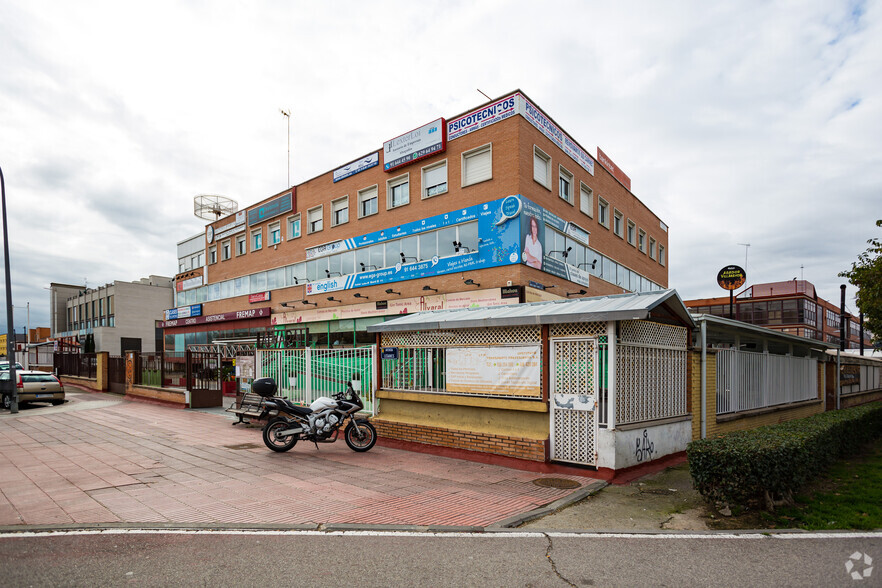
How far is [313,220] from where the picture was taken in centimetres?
2948

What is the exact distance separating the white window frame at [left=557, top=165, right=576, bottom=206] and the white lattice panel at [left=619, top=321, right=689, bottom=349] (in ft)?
45.0

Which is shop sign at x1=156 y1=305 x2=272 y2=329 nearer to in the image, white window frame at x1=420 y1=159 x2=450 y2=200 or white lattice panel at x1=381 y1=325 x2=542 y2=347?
white window frame at x1=420 y1=159 x2=450 y2=200

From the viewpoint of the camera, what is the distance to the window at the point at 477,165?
20.8m

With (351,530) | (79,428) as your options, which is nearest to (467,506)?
(351,530)

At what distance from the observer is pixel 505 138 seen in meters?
20.2

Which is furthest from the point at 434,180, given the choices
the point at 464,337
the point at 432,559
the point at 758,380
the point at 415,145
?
the point at 432,559

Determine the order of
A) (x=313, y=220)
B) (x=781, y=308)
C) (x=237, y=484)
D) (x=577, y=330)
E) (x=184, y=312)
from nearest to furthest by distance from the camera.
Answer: (x=237, y=484), (x=577, y=330), (x=313, y=220), (x=184, y=312), (x=781, y=308)

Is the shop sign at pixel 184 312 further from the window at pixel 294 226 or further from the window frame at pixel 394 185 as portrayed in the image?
the window frame at pixel 394 185

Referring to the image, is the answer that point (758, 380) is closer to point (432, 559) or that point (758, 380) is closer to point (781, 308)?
point (432, 559)

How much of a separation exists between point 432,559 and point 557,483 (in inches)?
133

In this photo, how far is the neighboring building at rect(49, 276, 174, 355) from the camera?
5212cm

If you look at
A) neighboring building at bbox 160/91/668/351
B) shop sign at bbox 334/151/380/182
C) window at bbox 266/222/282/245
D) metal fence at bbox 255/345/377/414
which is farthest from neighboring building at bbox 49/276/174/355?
metal fence at bbox 255/345/377/414

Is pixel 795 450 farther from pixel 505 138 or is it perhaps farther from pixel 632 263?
pixel 632 263

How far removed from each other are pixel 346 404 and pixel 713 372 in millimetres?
7175
